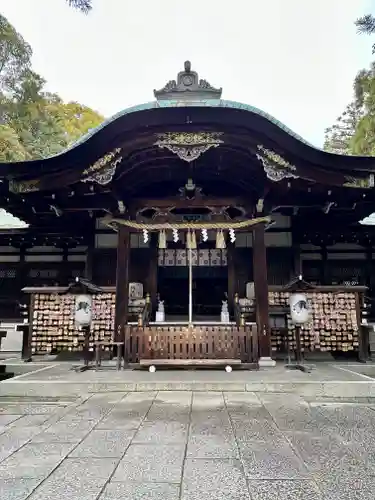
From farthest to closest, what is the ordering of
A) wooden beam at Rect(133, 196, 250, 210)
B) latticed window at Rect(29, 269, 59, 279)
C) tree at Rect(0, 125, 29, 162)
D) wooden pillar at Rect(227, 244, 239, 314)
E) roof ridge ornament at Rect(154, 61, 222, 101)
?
tree at Rect(0, 125, 29, 162), latticed window at Rect(29, 269, 59, 279), wooden pillar at Rect(227, 244, 239, 314), roof ridge ornament at Rect(154, 61, 222, 101), wooden beam at Rect(133, 196, 250, 210)

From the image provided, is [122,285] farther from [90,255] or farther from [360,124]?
[360,124]

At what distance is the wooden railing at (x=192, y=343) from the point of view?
252 inches

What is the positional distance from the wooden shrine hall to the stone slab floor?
7.49 ft

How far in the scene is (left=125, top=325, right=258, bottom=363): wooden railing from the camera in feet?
21.0

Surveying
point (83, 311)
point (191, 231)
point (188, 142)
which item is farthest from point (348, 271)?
point (83, 311)

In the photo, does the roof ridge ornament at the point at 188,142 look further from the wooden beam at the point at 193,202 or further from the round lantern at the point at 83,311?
the round lantern at the point at 83,311

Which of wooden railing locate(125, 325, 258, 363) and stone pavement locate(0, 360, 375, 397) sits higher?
wooden railing locate(125, 325, 258, 363)

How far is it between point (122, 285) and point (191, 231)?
170cm

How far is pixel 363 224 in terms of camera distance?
9516 mm

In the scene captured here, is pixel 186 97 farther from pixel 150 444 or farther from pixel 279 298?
pixel 150 444

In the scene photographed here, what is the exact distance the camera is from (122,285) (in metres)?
7.16

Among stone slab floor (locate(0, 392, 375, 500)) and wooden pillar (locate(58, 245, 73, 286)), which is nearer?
stone slab floor (locate(0, 392, 375, 500))

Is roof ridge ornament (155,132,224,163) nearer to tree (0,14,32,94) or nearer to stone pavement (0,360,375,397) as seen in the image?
stone pavement (0,360,375,397)

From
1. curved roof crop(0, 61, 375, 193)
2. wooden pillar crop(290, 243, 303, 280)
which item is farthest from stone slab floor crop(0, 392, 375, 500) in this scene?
wooden pillar crop(290, 243, 303, 280)
